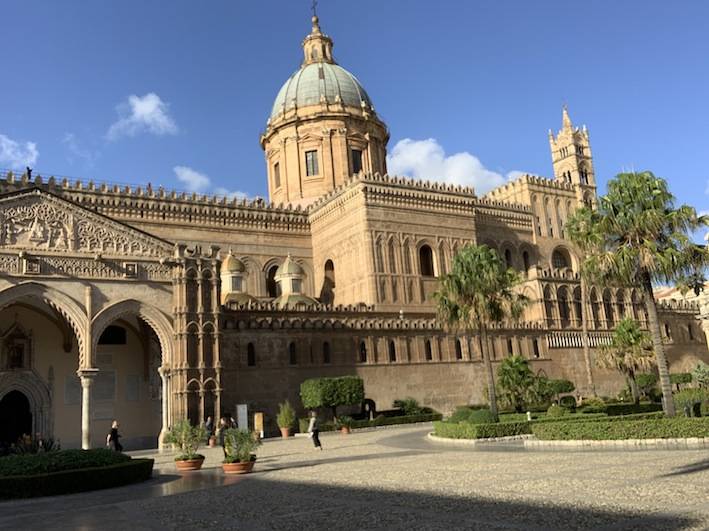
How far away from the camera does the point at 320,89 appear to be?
54.2 meters

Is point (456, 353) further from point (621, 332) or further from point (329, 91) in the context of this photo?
point (329, 91)

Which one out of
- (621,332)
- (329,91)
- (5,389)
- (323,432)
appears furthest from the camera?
(329,91)

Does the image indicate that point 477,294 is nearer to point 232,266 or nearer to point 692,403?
point 692,403

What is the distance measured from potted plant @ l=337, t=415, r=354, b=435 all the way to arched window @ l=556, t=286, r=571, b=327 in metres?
20.6

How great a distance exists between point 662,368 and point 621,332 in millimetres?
14502

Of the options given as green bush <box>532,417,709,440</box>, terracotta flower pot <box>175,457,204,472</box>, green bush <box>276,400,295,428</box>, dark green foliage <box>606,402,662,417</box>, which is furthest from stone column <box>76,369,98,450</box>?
dark green foliage <box>606,402,662,417</box>

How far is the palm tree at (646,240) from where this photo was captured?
22.3 metres

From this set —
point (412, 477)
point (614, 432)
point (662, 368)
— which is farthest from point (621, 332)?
point (412, 477)

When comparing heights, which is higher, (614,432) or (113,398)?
(113,398)

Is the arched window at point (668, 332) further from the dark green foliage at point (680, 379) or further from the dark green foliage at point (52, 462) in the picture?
the dark green foliage at point (52, 462)

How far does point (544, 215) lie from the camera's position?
56.9 metres

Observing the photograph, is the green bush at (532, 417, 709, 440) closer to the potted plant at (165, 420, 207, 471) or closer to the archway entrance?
the potted plant at (165, 420, 207, 471)

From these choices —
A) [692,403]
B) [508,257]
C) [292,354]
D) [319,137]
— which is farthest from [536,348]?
[319,137]

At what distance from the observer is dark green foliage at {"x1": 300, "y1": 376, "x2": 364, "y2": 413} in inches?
1217
